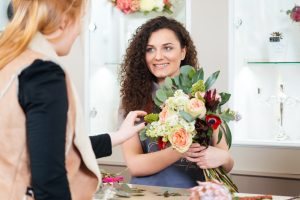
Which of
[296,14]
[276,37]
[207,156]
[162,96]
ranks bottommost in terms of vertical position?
[207,156]

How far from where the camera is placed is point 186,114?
153 centimetres

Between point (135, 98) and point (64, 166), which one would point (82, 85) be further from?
point (64, 166)

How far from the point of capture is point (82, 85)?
111 inches

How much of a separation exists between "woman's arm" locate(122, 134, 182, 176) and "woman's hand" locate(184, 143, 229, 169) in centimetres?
8

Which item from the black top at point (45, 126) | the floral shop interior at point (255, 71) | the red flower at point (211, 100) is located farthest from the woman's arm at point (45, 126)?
the floral shop interior at point (255, 71)

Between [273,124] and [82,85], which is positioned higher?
[82,85]

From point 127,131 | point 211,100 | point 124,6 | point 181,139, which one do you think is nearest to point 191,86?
point 211,100

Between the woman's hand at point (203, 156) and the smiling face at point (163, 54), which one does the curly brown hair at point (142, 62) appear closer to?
the smiling face at point (163, 54)

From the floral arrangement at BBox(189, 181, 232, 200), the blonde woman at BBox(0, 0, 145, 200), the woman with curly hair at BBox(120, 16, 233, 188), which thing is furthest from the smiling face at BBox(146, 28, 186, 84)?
the blonde woman at BBox(0, 0, 145, 200)

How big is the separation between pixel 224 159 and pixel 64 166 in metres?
1.02

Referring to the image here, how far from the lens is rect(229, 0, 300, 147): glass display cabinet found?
2.49 metres

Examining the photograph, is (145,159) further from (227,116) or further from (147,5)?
(147,5)

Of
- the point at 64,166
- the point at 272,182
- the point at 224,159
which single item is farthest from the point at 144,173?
the point at 64,166

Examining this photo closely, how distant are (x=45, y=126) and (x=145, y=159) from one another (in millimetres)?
1069
